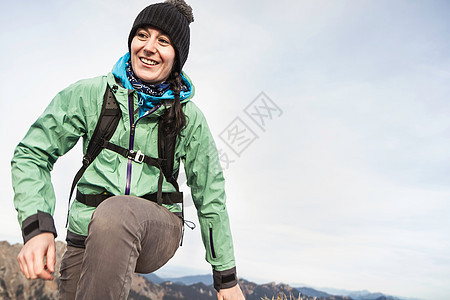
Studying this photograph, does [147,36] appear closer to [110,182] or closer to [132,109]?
[132,109]

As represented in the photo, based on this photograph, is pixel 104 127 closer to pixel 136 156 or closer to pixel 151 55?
pixel 136 156

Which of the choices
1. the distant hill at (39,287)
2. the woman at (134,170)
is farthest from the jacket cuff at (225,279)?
the distant hill at (39,287)

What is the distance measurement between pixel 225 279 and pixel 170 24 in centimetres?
233

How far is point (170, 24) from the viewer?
3469 mm

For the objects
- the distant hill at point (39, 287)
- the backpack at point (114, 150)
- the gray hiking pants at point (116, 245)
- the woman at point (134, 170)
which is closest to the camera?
the gray hiking pants at point (116, 245)

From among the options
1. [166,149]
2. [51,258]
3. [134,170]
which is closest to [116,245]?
[51,258]

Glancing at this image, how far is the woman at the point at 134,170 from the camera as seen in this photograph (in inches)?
94.8

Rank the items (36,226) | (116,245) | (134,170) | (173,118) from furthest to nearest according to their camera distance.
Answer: (173,118) → (134,170) → (36,226) → (116,245)

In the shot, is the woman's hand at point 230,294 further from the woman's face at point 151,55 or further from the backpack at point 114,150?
the woman's face at point 151,55

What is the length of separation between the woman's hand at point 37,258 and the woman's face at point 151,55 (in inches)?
63.9

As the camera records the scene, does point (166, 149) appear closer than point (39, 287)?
Yes

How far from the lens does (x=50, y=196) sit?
2.85 m

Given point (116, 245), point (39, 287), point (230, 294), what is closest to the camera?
point (116, 245)

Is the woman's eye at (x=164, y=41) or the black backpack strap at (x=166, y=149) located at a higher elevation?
the woman's eye at (x=164, y=41)
